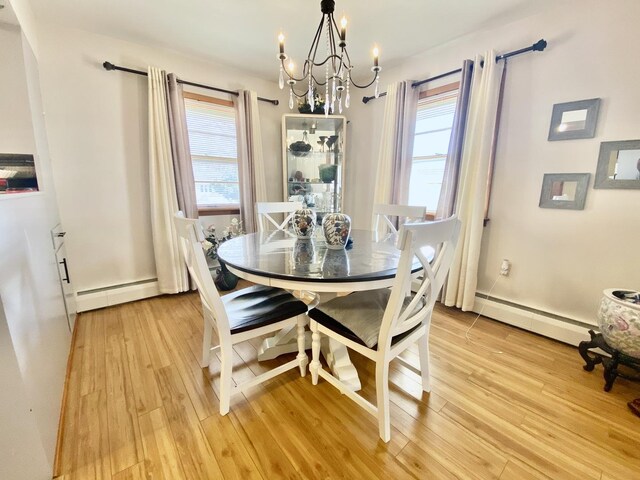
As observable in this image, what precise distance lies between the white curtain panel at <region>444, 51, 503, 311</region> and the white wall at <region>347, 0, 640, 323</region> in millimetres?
135

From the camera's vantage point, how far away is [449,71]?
7.86ft

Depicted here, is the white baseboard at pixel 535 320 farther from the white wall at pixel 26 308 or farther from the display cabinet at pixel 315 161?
the white wall at pixel 26 308

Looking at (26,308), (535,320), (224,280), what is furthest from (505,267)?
(26,308)

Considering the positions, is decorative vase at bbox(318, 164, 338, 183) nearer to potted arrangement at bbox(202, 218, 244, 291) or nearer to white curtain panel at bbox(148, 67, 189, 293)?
potted arrangement at bbox(202, 218, 244, 291)

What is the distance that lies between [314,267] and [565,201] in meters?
1.92

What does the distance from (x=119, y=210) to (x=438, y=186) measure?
9.99 feet

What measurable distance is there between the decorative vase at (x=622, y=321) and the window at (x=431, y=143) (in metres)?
1.39

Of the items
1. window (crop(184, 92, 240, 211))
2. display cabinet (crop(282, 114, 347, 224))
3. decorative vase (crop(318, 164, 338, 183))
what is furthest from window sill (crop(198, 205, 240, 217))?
decorative vase (crop(318, 164, 338, 183))

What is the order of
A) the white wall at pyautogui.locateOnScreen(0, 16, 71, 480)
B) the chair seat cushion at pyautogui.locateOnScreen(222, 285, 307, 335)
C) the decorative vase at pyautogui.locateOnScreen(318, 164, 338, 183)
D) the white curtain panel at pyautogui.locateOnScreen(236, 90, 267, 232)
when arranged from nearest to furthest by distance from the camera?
1. the white wall at pyautogui.locateOnScreen(0, 16, 71, 480)
2. the chair seat cushion at pyautogui.locateOnScreen(222, 285, 307, 335)
3. the white curtain panel at pyautogui.locateOnScreen(236, 90, 267, 232)
4. the decorative vase at pyautogui.locateOnScreen(318, 164, 338, 183)

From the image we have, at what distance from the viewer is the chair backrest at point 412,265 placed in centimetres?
99

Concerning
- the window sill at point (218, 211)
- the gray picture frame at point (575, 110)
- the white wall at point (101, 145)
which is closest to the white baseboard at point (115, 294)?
the white wall at point (101, 145)

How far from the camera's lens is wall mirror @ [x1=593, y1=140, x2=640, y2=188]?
1631 mm

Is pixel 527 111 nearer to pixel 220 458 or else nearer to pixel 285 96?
pixel 285 96

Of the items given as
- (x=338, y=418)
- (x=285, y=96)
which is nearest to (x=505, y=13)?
(x=285, y=96)
